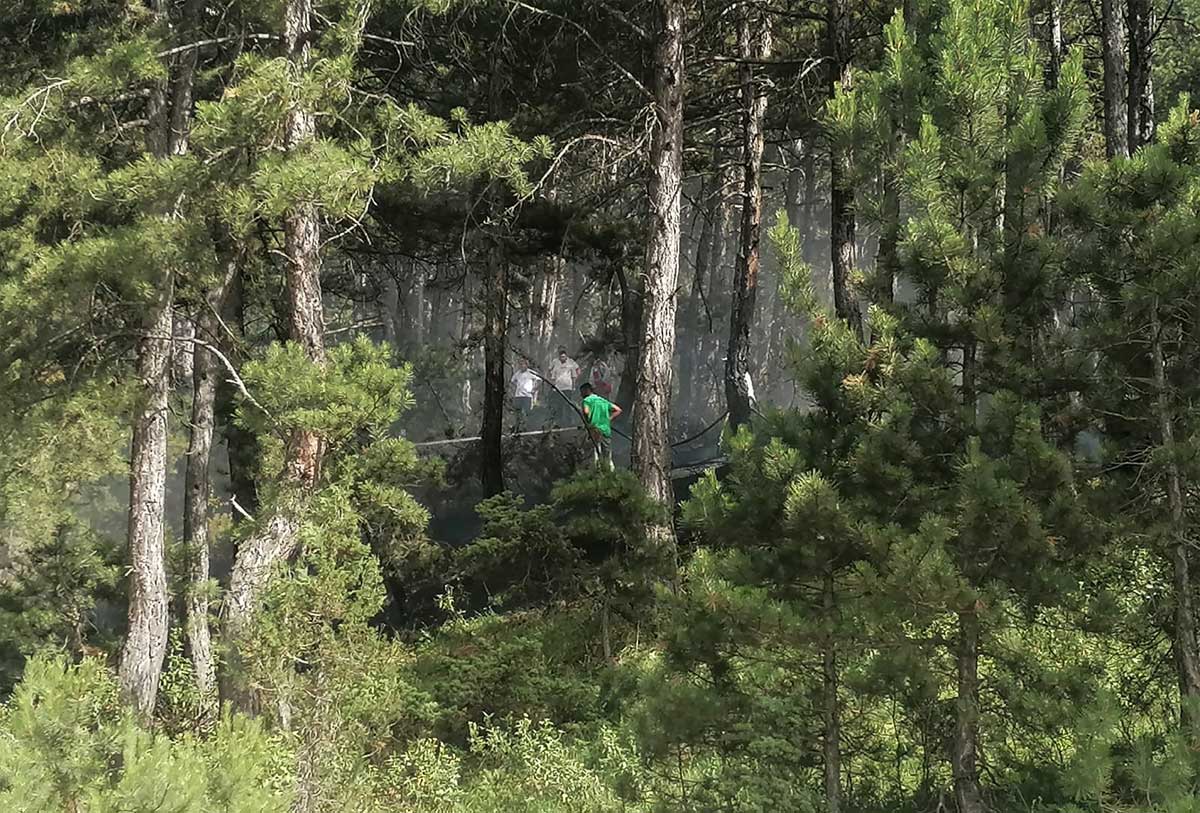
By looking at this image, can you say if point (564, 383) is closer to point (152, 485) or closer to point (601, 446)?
point (601, 446)

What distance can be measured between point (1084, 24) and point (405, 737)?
44.4 ft

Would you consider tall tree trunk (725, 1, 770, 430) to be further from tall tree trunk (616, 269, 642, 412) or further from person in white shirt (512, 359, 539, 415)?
person in white shirt (512, 359, 539, 415)

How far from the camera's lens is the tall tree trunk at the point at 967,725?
414 cm

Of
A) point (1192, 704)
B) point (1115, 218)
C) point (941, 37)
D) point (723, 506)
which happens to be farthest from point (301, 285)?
point (1192, 704)

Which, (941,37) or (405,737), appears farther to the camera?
(405,737)

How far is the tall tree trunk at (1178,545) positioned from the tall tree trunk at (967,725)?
0.86 metres

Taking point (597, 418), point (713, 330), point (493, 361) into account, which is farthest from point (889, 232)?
point (713, 330)

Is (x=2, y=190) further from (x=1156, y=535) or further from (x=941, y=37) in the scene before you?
(x=1156, y=535)

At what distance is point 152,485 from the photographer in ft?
29.5

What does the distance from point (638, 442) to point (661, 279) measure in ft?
4.91

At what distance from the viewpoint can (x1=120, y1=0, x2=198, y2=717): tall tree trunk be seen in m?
8.74

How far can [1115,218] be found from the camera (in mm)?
4066

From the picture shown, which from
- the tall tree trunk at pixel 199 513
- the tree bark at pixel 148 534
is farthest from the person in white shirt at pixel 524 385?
the tree bark at pixel 148 534

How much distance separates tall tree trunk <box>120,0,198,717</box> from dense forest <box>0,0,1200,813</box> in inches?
1.9
